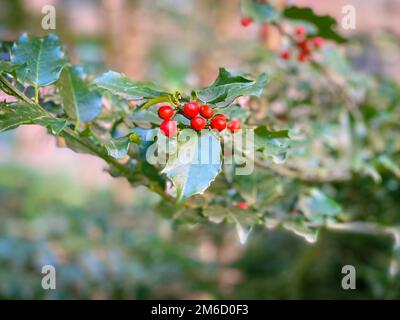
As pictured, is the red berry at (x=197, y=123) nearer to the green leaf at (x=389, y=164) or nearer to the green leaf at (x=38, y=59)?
the green leaf at (x=38, y=59)

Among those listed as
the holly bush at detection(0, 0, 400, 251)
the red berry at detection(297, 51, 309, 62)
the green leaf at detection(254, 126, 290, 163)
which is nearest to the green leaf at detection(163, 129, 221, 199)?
the holly bush at detection(0, 0, 400, 251)

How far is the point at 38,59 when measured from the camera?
69 cm

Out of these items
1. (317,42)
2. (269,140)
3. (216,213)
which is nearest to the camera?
(269,140)

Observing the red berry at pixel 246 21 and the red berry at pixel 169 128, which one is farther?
the red berry at pixel 246 21

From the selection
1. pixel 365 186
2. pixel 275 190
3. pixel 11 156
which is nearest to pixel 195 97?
pixel 275 190

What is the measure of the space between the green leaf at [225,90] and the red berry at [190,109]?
0.01m

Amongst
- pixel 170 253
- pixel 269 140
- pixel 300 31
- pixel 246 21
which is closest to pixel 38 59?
pixel 269 140

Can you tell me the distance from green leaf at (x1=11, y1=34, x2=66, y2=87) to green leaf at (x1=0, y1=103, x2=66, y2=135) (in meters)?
0.06

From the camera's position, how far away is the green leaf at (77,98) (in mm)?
739

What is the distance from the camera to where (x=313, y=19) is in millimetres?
974

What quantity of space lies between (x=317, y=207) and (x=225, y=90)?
385mm

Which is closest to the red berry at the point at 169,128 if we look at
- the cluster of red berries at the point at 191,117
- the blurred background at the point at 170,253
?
the cluster of red berries at the point at 191,117

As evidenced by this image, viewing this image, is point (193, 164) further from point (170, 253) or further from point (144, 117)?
point (170, 253)

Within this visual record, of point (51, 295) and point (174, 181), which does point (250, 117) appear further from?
point (51, 295)
